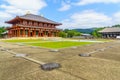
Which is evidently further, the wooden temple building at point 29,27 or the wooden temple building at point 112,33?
the wooden temple building at point 112,33

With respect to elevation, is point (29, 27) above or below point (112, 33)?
above

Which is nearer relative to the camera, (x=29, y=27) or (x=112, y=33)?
(x=29, y=27)

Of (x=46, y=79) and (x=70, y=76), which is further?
(x=70, y=76)

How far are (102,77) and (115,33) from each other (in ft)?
158

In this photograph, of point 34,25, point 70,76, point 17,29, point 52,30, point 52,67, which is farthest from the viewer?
point 52,30

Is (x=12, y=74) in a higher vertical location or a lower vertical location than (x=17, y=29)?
lower

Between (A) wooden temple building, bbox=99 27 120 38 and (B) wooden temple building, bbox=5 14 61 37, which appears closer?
(B) wooden temple building, bbox=5 14 61 37

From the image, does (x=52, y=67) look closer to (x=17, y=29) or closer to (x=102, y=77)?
(x=102, y=77)

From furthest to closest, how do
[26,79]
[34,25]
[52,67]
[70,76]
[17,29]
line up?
[34,25]
[17,29]
[52,67]
[70,76]
[26,79]

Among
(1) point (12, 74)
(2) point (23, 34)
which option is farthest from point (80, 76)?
(2) point (23, 34)

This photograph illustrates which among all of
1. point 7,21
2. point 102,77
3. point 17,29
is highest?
point 7,21

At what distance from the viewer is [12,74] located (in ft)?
10.8

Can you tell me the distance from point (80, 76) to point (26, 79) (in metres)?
1.55

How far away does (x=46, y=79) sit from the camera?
9.61 ft
